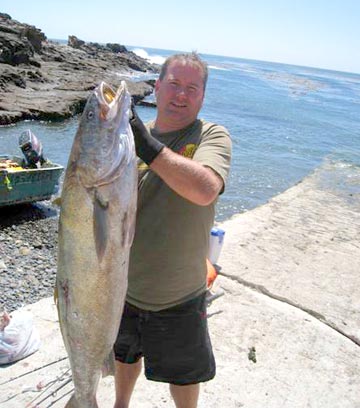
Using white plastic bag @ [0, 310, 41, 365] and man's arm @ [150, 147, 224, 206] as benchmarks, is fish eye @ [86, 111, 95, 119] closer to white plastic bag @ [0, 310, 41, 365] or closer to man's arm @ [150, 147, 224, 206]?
man's arm @ [150, 147, 224, 206]

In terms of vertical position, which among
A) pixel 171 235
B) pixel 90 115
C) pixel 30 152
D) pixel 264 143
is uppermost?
pixel 90 115

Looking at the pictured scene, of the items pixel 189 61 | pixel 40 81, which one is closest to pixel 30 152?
pixel 189 61

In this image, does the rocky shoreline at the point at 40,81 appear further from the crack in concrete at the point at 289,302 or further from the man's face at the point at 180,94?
the man's face at the point at 180,94

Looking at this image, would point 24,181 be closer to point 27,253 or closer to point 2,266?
point 27,253

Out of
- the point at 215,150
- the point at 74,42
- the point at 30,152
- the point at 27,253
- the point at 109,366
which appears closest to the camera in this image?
the point at 109,366

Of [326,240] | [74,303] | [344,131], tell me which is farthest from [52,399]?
[344,131]

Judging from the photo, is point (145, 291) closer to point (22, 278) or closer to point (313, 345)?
point (313, 345)

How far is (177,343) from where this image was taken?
9.61ft

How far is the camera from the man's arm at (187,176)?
2389 mm

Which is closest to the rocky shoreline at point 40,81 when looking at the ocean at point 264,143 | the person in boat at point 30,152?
the ocean at point 264,143

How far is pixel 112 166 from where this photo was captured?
2.14 m

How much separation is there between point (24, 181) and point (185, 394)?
7551mm

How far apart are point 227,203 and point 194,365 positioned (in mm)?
10139

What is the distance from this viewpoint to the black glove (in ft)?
7.59
